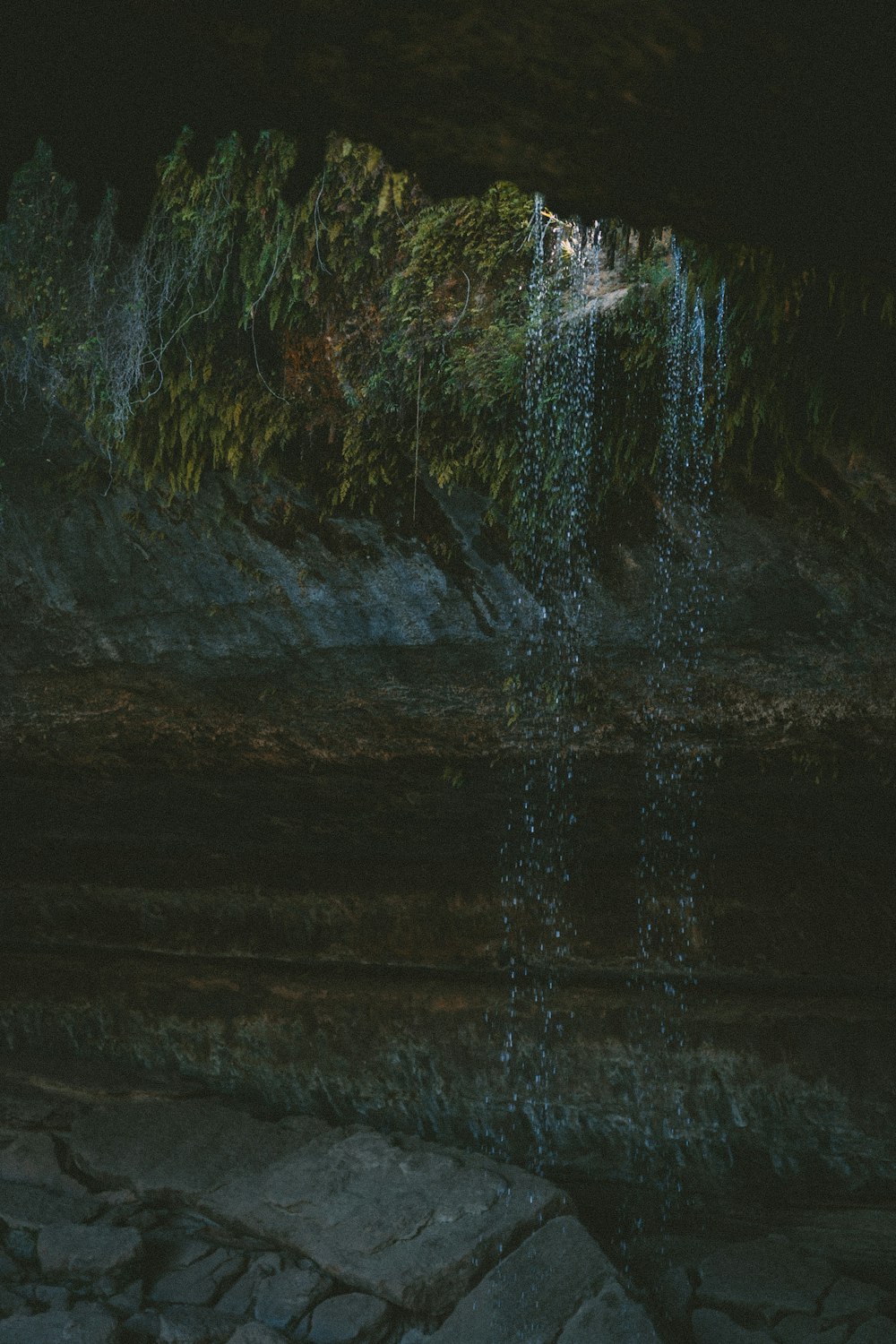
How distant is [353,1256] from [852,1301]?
199cm

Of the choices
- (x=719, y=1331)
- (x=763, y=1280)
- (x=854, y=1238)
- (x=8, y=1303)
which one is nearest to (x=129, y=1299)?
(x=8, y=1303)

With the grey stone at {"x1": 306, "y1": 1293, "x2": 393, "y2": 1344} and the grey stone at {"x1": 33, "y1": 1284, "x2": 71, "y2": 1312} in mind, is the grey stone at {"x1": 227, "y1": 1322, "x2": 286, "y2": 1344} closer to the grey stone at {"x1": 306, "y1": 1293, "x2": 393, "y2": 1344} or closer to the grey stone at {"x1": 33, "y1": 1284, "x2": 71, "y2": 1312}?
the grey stone at {"x1": 306, "y1": 1293, "x2": 393, "y2": 1344}

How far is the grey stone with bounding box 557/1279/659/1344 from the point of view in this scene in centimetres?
386

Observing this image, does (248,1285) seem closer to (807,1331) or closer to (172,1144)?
(172,1144)

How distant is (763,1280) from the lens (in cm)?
446

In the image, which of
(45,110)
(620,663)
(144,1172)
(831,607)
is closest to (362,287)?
(620,663)

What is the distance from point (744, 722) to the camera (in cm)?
437

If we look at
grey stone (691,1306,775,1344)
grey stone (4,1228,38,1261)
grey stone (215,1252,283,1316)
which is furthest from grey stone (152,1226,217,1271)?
grey stone (691,1306,775,1344)

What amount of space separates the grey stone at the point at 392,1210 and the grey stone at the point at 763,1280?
2.22 feet

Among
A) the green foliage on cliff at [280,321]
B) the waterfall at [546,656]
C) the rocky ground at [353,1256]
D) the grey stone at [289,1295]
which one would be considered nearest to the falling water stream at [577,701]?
the waterfall at [546,656]

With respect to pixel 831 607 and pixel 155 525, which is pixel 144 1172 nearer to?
pixel 155 525

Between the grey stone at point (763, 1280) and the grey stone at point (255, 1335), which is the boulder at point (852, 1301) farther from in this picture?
the grey stone at point (255, 1335)

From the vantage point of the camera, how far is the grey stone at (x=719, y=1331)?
4.17m

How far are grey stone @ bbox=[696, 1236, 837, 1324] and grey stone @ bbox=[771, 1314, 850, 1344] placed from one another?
0.04 metres
